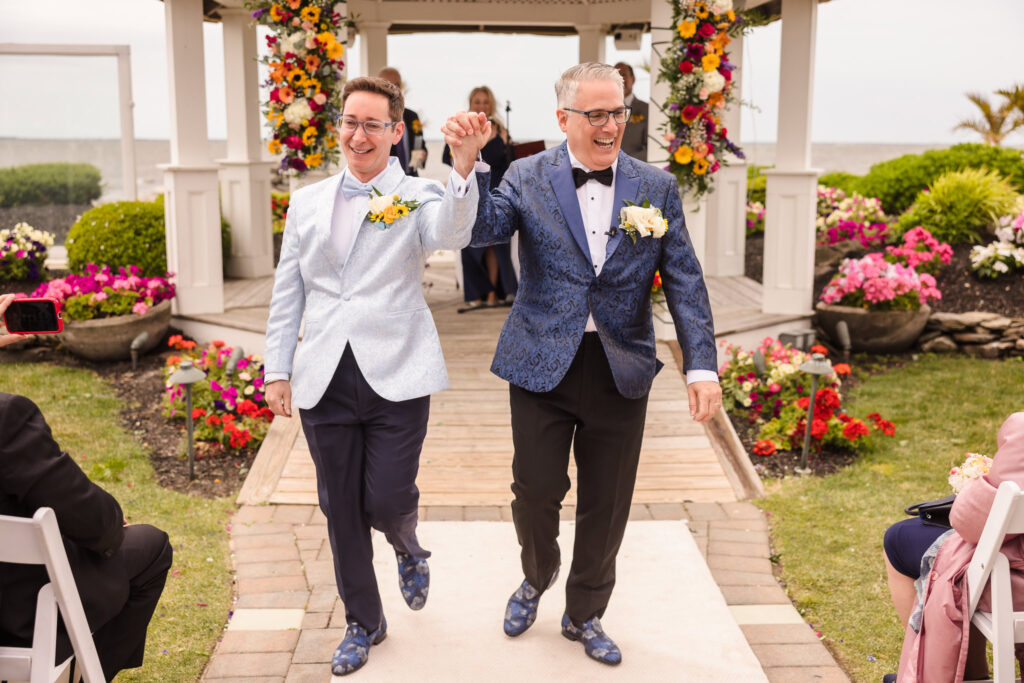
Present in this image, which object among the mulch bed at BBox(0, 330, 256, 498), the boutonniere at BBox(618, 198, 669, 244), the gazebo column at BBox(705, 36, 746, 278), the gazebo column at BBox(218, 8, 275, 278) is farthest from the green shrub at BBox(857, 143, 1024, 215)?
the boutonniere at BBox(618, 198, 669, 244)

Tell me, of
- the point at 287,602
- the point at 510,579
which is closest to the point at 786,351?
the point at 510,579

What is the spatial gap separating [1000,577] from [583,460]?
131 cm

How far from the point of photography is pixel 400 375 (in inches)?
128

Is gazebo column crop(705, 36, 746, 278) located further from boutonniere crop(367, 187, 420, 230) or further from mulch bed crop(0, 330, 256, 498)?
boutonniere crop(367, 187, 420, 230)

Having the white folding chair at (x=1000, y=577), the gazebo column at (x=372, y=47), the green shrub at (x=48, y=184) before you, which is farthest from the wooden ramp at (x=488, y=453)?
the green shrub at (x=48, y=184)

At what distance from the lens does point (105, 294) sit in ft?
25.9

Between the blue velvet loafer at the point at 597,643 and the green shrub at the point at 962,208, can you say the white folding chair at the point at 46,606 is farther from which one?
the green shrub at the point at 962,208

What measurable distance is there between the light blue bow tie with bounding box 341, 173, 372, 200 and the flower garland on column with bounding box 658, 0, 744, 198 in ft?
13.5

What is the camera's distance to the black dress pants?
10.7 feet

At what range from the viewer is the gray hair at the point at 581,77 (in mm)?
3049

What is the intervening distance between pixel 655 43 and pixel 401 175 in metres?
4.38

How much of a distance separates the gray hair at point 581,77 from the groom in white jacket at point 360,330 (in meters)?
0.53

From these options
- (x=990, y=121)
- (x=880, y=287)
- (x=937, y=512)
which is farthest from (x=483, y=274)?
(x=990, y=121)

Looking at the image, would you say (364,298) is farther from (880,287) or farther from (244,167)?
(244,167)
